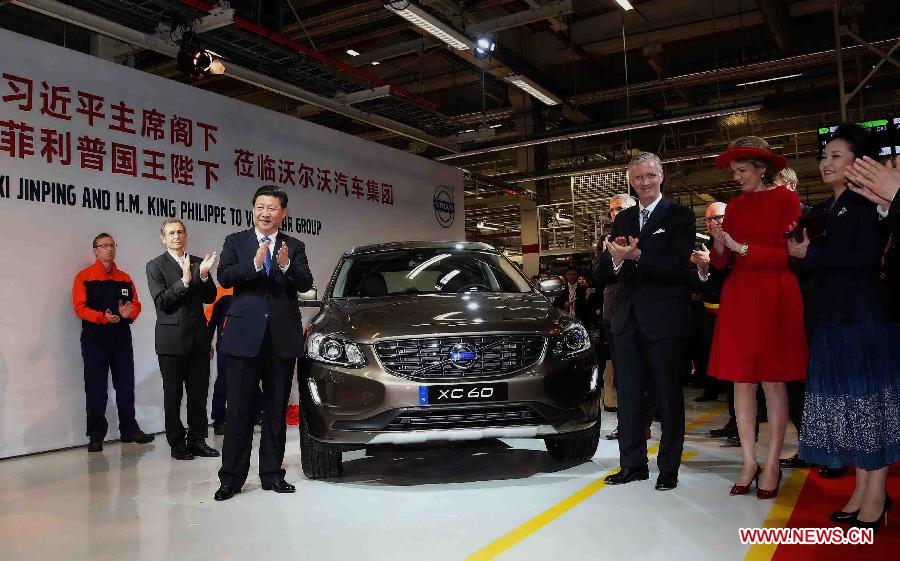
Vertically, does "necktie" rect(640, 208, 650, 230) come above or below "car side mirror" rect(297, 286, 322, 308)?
above

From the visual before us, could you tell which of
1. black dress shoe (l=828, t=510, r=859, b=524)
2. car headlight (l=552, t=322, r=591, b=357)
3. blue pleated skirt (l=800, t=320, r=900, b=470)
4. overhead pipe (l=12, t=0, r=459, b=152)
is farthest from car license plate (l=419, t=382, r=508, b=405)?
overhead pipe (l=12, t=0, r=459, b=152)

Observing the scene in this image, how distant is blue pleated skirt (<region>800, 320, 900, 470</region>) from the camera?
114 inches

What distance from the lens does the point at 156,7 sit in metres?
7.07

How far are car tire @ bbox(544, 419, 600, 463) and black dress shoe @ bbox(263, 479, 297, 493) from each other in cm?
148

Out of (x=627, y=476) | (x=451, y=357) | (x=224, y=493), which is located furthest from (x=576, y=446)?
(x=224, y=493)

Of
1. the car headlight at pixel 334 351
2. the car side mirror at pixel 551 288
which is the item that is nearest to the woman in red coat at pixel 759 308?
the car side mirror at pixel 551 288

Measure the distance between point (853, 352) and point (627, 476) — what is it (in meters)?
1.51

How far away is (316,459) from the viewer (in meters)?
4.35

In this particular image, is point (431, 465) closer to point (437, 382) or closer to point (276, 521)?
point (437, 382)

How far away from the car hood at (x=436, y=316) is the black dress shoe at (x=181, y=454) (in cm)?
172

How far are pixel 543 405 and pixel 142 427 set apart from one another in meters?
4.32

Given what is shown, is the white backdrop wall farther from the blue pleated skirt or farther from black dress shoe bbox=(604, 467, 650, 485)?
the blue pleated skirt

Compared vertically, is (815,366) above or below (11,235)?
below

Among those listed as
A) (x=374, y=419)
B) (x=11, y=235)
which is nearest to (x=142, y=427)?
(x=11, y=235)
